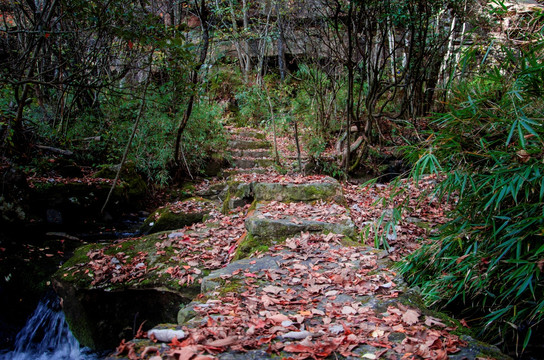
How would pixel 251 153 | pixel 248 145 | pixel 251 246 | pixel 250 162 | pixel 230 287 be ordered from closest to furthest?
pixel 230 287 → pixel 251 246 → pixel 250 162 → pixel 251 153 → pixel 248 145

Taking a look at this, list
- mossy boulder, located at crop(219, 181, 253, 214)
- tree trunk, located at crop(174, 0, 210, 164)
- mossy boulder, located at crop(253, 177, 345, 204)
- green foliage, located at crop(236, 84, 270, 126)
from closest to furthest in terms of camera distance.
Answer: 1. mossy boulder, located at crop(253, 177, 345, 204)
2. mossy boulder, located at crop(219, 181, 253, 214)
3. tree trunk, located at crop(174, 0, 210, 164)
4. green foliage, located at crop(236, 84, 270, 126)

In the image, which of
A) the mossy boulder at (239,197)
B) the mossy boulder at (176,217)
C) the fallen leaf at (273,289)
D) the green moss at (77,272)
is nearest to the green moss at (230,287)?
the fallen leaf at (273,289)

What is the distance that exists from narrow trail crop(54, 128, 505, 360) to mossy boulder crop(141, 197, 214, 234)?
1549mm

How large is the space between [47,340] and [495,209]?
17.1 feet

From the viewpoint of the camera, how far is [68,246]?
5.89m

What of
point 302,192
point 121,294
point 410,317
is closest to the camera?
point 410,317

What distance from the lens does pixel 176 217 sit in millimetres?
6520

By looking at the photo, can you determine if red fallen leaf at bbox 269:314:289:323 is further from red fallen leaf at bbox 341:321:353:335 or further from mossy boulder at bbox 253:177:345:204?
mossy boulder at bbox 253:177:345:204

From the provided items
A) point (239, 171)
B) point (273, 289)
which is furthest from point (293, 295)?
point (239, 171)

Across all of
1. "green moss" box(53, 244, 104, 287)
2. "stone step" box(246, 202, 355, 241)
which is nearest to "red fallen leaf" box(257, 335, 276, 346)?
"stone step" box(246, 202, 355, 241)

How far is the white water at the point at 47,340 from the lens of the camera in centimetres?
407

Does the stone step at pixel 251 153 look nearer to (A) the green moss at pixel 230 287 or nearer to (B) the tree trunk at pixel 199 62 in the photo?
(B) the tree trunk at pixel 199 62

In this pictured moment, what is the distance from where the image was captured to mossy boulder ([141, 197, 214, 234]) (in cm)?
638

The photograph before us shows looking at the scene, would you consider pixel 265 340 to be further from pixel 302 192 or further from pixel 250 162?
pixel 250 162
